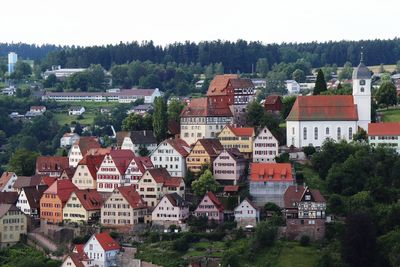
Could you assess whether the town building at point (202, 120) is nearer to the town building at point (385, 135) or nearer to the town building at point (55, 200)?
the town building at point (55, 200)

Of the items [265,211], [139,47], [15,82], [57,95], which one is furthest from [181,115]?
[139,47]

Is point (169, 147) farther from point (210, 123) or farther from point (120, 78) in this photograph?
point (120, 78)

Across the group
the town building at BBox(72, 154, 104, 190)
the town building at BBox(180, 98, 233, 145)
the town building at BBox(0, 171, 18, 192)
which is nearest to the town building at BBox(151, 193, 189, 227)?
the town building at BBox(72, 154, 104, 190)

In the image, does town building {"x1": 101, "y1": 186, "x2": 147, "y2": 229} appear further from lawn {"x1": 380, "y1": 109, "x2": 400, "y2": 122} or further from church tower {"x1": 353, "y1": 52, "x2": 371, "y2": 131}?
lawn {"x1": 380, "y1": 109, "x2": 400, "y2": 122}

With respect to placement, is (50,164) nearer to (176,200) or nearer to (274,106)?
(176,200)

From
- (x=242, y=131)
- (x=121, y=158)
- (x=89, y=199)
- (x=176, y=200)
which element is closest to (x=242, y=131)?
(x=242, y=131)

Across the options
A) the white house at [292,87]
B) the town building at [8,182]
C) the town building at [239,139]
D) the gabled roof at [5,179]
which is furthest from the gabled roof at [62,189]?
the white house at [292,87]

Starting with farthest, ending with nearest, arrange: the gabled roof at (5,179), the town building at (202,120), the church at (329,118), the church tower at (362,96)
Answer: the gabled roof at (5,179), the town building at (202,120), the church tower at (362,96), the church at (329,118)
